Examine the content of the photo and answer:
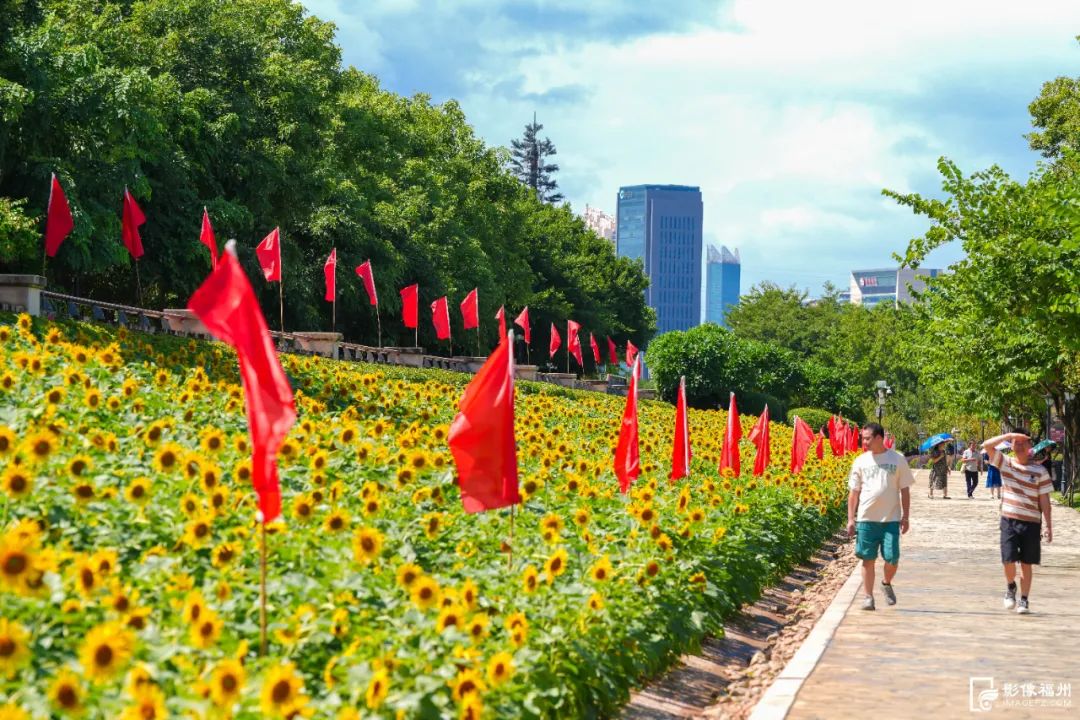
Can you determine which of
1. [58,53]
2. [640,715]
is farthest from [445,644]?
[58,53]

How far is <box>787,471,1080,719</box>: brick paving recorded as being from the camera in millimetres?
7844

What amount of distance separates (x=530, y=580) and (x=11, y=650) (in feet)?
9.90

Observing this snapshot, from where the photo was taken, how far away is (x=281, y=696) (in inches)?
185

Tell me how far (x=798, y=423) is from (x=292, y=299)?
711 inches

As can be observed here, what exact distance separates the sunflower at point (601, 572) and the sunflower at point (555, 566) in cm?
22

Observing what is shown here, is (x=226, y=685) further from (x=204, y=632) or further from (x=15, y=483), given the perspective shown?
(x=15, y=483)

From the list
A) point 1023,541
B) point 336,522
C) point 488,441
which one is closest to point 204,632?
point 336,522

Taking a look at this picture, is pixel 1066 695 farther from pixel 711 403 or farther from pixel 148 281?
pixel 711 403

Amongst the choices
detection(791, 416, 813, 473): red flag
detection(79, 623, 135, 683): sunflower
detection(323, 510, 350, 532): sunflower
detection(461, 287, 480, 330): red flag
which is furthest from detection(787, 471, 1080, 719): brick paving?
detection(461, 287, 480, 330): red flag

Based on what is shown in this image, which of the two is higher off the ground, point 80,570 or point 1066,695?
point 80,570

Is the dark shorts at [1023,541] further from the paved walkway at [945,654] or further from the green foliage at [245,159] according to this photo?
the green foliage at [245,159]

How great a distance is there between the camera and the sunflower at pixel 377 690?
504 centimetres

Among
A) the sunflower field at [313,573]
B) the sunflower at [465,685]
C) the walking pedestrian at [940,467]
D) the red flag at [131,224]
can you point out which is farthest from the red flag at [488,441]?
the walking pedestrian at [940,467]

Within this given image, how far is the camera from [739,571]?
11.4 m
